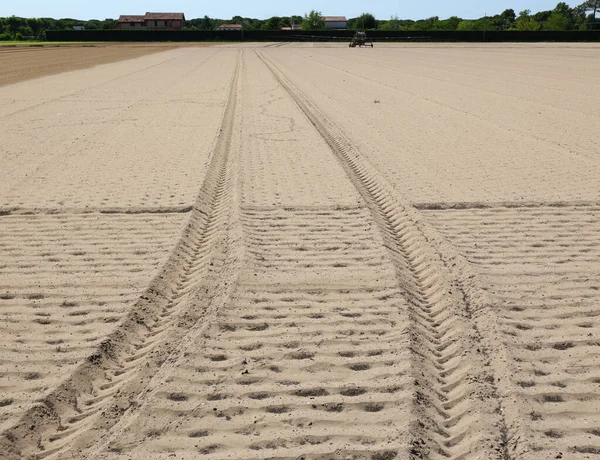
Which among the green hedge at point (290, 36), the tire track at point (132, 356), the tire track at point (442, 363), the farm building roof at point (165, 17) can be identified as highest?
the farm building roof at point (165, 17)

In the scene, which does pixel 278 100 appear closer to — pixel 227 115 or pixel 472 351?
pixel 227 115

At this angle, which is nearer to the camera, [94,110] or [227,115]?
[227,115]

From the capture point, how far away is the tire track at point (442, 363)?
11.1ft

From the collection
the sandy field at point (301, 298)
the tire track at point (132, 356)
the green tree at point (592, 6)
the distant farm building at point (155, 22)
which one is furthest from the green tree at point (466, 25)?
the tire track at point (132, 356)

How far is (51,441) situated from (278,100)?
1513 centimetres

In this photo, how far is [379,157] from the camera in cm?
1020

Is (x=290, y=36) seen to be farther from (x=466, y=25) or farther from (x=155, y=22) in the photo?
(x=155, y=22)

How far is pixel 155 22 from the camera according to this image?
5059 inches

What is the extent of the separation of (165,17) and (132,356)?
13881 centimetres

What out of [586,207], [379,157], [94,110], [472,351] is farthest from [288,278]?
[94,110]

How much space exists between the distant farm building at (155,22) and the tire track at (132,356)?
5132 inches

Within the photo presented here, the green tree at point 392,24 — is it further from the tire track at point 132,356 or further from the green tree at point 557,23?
the tire track at point 132,356

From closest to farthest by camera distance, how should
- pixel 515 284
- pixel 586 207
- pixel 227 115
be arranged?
1. pixel 515 284
2. pixel 586 207
3. pixel 227 115

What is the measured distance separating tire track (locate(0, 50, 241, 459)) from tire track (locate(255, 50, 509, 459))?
5.51ft
